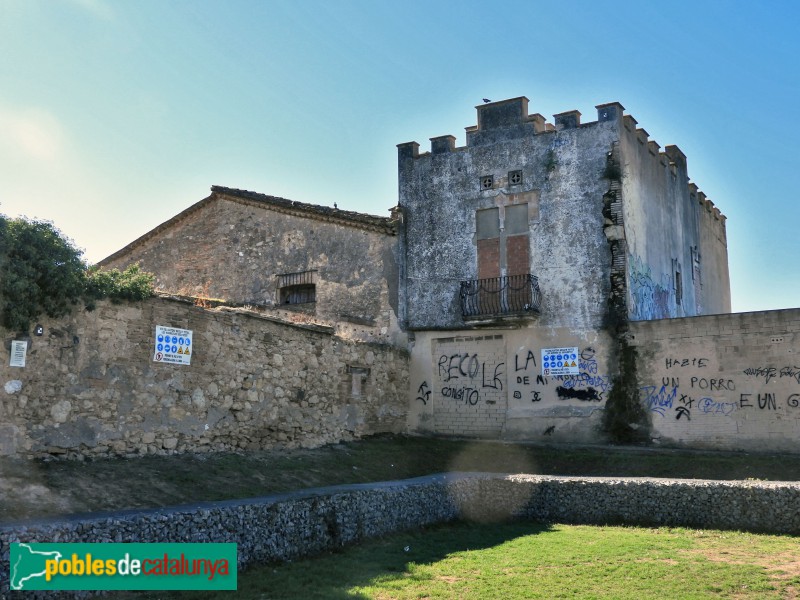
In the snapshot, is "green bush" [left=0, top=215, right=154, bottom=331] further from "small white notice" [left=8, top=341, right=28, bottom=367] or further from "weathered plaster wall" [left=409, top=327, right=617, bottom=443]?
"weathered plaster wall" [left=409, top=327, right=617, bottom=443]

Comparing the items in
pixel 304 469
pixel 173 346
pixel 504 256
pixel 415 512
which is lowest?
pixel 415 512

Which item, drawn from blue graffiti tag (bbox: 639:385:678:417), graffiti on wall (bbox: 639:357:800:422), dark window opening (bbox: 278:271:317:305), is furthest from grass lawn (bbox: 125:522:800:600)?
dark window opening (bbox: 278:271:317:305)

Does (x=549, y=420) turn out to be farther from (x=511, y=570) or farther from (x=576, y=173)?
(x=511, y=570)

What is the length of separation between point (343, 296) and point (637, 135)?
905cm

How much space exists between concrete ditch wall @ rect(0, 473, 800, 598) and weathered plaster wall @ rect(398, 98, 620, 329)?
6526 millimetres

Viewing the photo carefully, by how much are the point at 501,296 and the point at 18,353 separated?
12607 millimetres

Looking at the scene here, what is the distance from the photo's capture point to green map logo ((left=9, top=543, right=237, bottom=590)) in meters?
7.71

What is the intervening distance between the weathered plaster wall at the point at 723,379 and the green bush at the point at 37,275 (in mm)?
12636

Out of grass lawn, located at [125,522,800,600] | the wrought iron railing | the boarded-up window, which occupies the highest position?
the boarded-up window

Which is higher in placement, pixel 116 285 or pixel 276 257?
pixel 276 257

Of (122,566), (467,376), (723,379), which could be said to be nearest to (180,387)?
(122,566)

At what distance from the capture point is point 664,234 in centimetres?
2297

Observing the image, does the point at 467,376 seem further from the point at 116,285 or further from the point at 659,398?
the point at 116,285

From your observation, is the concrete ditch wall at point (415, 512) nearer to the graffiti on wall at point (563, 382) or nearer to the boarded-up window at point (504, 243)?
the graffiti on wall at point (563, 382)
